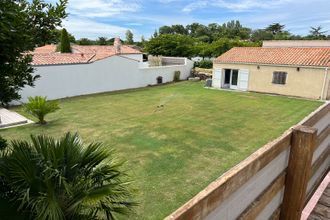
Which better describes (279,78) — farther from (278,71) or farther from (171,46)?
(171,46)

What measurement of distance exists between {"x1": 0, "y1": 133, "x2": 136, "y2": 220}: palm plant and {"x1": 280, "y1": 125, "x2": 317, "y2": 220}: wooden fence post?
2.11 m

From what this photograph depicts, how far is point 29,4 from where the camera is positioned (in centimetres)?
314

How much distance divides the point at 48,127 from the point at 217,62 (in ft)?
55.9

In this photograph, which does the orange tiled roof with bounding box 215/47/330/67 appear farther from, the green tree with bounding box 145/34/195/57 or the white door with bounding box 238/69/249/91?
the green tree with bounding box 145/34/195/57

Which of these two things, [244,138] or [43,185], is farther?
[244,138]

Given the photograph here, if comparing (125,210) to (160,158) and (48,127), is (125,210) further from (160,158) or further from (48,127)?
(48,127)

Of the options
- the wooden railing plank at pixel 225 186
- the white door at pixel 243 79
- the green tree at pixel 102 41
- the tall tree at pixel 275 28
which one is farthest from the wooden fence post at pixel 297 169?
the tall tree at pixel 275 28

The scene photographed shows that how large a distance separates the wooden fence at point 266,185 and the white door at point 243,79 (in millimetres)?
20141

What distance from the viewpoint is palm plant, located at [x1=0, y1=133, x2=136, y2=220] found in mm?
3084

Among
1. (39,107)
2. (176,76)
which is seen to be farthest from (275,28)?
(39,107)

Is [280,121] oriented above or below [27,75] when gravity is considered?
below

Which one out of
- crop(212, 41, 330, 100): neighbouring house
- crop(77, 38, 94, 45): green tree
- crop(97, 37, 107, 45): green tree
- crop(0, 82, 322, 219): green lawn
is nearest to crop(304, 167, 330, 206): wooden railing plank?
crop(0, 82, 322, 219): green lawn

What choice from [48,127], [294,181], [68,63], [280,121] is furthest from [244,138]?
[68,63]

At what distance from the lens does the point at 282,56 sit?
2202 centimetres
